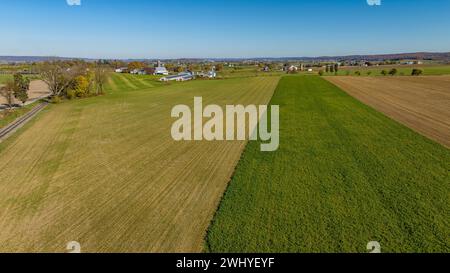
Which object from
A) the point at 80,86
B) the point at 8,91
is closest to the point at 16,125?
the point at 8,91

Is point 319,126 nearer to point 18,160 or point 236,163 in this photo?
point 236,163

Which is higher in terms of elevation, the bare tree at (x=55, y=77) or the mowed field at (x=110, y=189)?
the bare tree at (x=55, y=77)

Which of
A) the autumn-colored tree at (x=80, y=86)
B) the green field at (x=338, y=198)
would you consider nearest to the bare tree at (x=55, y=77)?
the autumn-colored tree at (x=80, y=86)

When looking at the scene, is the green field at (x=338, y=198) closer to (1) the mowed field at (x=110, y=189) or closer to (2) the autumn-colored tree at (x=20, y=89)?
(1) the mowed field at (x=110, y=189)

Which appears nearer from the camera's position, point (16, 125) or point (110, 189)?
point (110, 189)

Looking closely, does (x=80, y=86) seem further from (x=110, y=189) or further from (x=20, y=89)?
(x=110, y=189)
